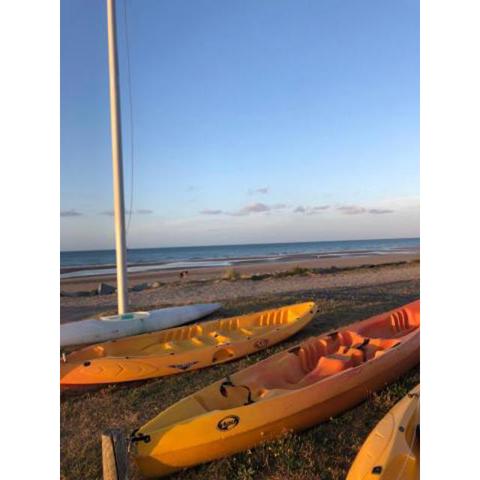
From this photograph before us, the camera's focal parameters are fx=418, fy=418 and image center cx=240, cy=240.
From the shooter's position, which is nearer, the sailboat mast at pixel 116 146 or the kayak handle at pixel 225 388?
the kayak handle at pixel 225 388

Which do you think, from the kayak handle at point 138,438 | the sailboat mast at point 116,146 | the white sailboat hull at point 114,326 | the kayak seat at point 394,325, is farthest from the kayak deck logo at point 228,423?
the sailboat mast at point 116,146

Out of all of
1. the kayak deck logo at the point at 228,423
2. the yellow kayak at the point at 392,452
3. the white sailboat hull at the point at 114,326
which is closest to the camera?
the yellow kayak at the point at 392,452

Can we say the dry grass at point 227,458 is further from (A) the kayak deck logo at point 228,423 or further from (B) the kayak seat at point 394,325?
(B) the kayak seat at point 394,325

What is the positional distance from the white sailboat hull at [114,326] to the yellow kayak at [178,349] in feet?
1.95

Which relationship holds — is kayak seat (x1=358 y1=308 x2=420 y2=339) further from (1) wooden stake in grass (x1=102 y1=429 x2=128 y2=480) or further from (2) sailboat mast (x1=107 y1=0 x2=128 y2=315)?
(2) sailboat mast (x1=107 y1=0 x2=128 y2=315)

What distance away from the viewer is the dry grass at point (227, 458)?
2693mm

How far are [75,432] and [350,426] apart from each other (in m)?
2.20

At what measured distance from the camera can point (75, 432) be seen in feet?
11.2

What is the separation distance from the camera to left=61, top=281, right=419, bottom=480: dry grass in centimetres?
269

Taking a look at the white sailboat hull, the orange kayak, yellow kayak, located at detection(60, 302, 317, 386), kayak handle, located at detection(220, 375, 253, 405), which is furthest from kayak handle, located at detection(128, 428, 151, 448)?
the white sailboat hull

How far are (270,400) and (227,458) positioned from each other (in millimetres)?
472
